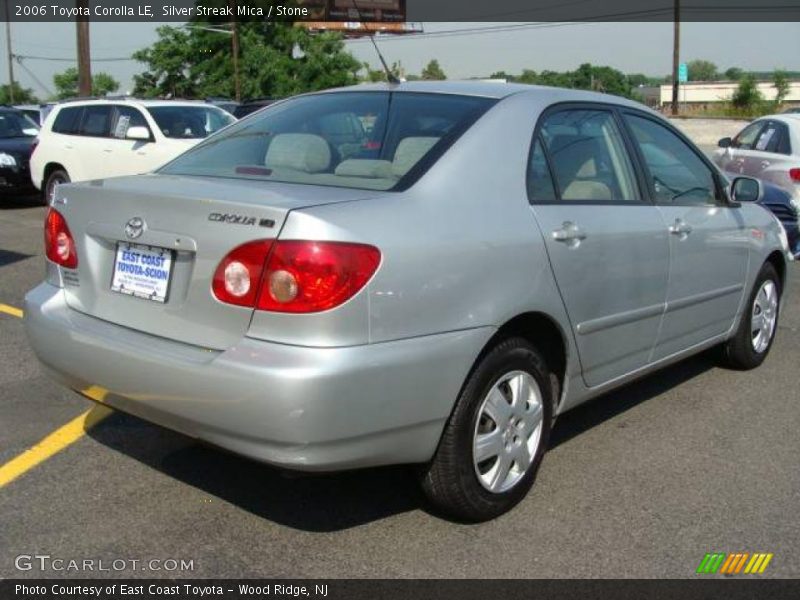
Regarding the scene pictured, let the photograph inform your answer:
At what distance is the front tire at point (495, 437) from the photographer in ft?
10.2

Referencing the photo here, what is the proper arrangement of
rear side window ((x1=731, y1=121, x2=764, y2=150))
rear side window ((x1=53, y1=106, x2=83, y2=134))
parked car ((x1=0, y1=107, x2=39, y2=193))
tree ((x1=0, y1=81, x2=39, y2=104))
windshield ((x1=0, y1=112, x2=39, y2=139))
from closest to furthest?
rear side window ((x1=731, y1=121, x2=764, y2=150)), rear side window ((x1=53, y1=106, x2=83, y2=134)), parked car ((x1=0, y1=107, x2=39, y2=193)), windshield ((x1=0, y1=112, x2=39, y2=139)), tree ((x1=0, y1=81, x2=39, y2=104))

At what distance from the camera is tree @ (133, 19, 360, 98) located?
51.0 m

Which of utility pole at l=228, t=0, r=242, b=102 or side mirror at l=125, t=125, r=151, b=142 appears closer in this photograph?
side mirror at l=125, t=125, r=151, b=142

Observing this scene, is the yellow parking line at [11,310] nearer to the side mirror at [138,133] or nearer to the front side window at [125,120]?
the side mirror at [138,133]

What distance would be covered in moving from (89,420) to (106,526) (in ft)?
3.92

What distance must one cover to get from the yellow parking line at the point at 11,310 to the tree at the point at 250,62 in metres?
44.6

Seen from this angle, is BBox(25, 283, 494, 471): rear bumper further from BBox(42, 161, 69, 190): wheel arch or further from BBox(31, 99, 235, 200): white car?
BBox(42, 161, 69, 190): wheel arch

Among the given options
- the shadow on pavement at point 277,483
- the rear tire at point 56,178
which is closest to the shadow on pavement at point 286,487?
the shadow on pavement at point 277,483

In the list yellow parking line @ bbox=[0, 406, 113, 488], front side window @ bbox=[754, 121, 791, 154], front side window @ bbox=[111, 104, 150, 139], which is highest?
front side window @ bbox=[111, 104, 150, 139]

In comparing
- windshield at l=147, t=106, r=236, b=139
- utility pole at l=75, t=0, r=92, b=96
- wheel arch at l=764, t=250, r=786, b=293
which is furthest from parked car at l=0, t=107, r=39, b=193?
wheel arch at l=764, t=250, r=786, b=293

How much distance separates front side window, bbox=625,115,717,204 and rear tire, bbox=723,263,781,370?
0.84 meters

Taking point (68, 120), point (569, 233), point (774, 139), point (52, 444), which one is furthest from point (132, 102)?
point (569, 233)

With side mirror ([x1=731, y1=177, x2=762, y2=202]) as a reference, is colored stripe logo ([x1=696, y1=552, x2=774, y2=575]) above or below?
below
